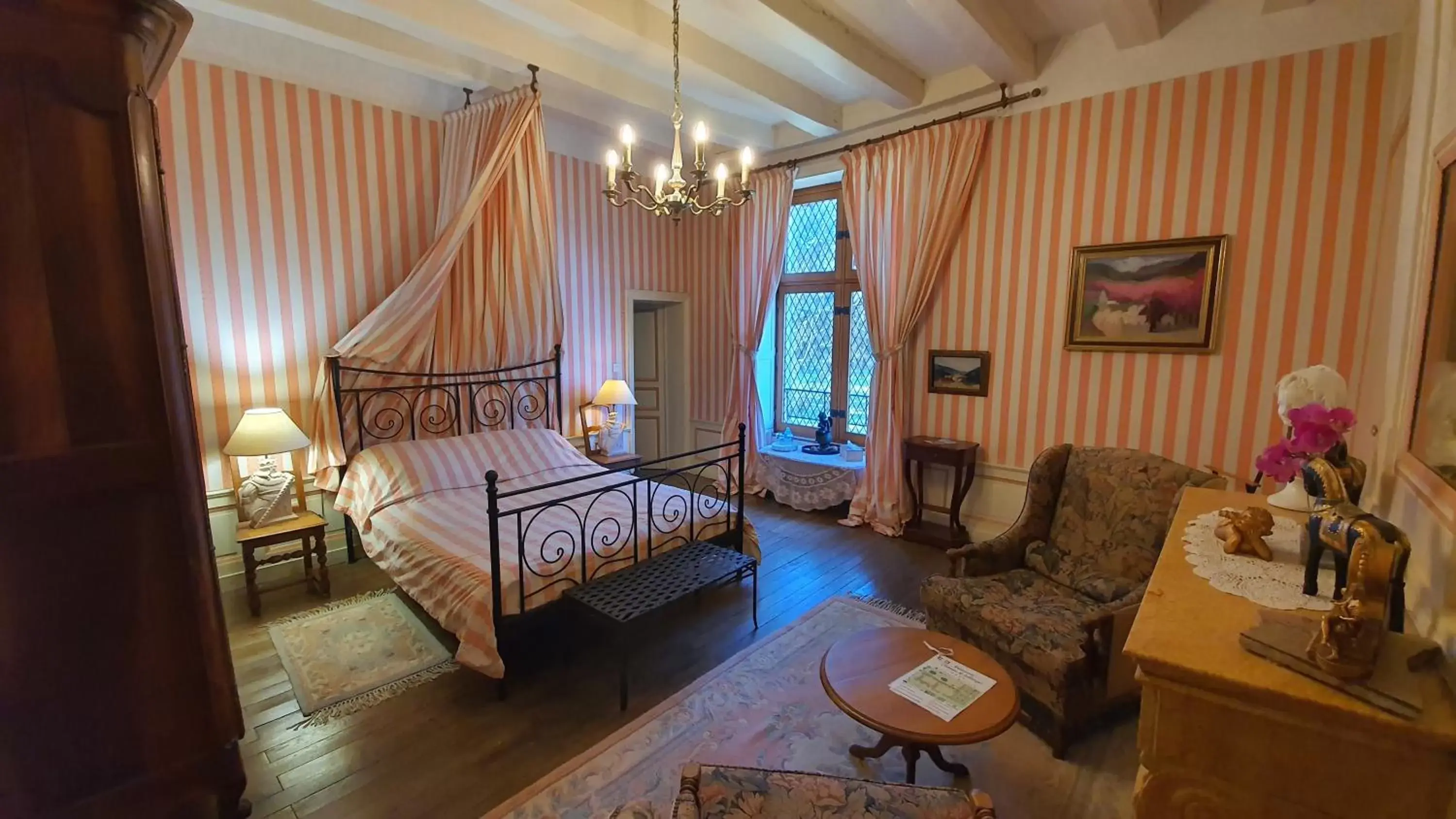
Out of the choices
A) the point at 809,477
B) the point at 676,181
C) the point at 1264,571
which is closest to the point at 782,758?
the point at 1264,571

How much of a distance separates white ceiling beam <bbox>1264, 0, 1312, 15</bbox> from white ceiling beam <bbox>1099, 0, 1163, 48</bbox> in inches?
17.8

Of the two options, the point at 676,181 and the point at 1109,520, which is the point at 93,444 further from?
the point at 1109,520

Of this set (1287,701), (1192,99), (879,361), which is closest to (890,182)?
(879,361)

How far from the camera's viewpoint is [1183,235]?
134 inches

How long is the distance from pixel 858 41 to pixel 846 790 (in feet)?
13.0

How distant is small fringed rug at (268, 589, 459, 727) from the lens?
99.4 inches

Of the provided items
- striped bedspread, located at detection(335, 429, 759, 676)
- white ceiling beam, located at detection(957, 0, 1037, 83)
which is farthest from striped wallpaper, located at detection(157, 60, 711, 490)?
white ceiling beam, located at detection(957, 0, 1037, 83)

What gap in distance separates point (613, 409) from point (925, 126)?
11.2 feet

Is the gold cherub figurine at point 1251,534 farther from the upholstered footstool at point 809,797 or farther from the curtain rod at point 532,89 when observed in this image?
the curtain rod at point 532,89

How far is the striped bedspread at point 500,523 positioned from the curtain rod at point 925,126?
302 centimetres

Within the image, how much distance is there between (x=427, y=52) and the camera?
11.8ft

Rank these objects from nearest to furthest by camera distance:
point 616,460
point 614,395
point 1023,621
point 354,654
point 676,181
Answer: point 1023,621 < point 676,181 < point 354,654 < point 616,460 < point 614,395

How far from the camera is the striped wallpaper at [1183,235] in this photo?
117 inches

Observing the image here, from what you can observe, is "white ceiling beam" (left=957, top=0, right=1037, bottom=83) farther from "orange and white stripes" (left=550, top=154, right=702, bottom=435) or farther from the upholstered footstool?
the upholstered footstool
